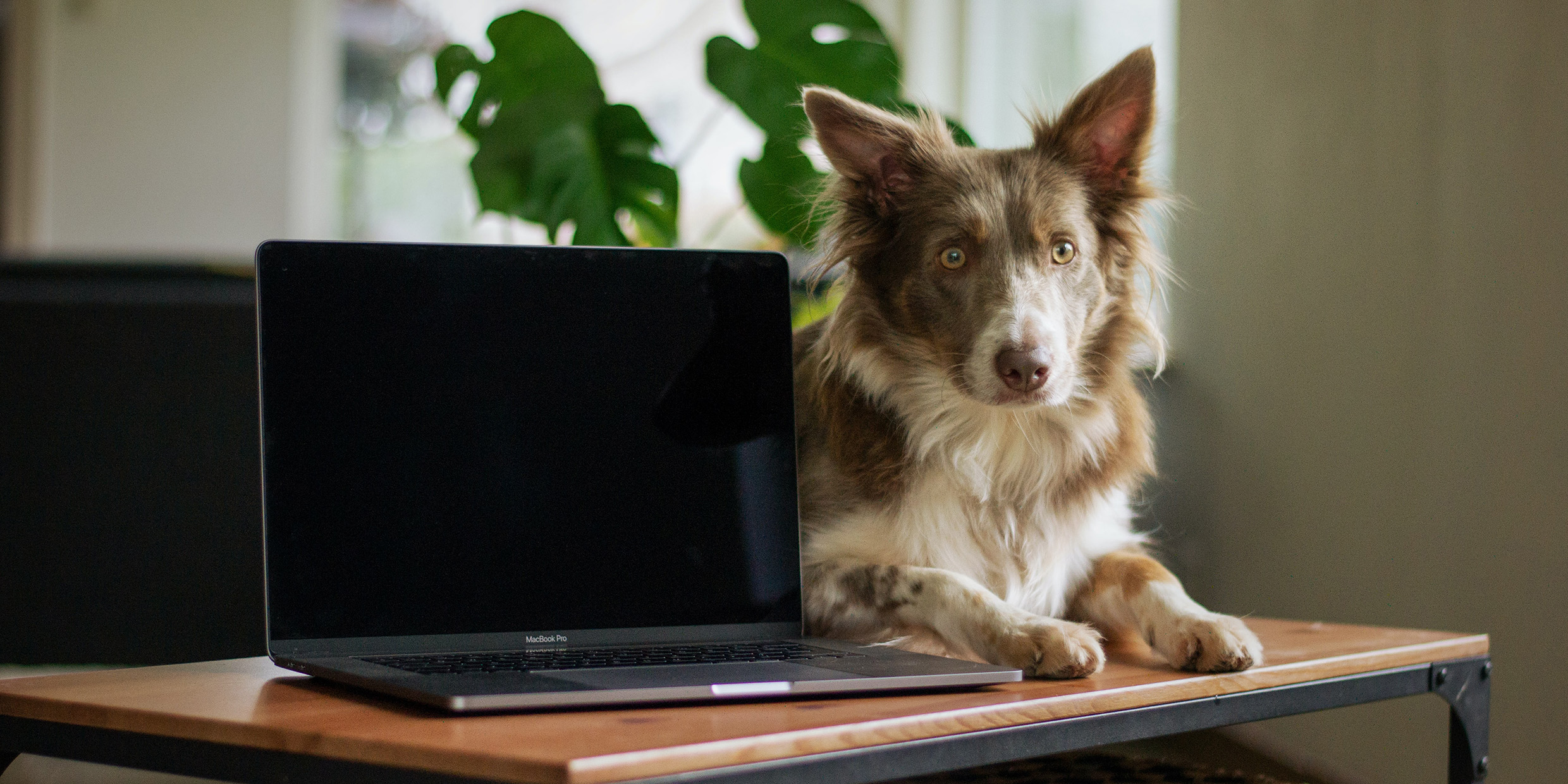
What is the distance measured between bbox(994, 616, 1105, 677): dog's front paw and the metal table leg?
491 mm

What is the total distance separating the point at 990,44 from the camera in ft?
18.8

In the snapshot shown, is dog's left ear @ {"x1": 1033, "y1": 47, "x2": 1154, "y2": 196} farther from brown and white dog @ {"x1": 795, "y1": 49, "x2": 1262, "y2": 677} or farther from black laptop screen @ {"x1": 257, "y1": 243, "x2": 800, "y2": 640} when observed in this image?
black laptop screen @ {"x1": 257, "y1": 243, "x2": 800, "y2": 640}

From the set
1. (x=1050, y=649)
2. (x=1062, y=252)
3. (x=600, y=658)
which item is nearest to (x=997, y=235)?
(x=1062, y=252)

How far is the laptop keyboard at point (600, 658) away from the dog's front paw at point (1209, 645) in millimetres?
326

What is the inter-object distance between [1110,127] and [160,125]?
6048 mm

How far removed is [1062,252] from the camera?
1.48m

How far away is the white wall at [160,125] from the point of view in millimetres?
6281

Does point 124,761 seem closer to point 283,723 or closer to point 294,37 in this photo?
point 283,723

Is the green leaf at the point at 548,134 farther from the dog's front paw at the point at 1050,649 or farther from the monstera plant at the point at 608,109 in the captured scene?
the dog's front paw at the point at 1050,649

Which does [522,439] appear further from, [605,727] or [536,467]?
[605,727]

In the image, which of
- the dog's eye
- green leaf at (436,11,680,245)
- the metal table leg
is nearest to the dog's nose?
the dog's eye

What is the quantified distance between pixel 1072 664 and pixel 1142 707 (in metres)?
0.08

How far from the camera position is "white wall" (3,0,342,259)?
20.6 ft

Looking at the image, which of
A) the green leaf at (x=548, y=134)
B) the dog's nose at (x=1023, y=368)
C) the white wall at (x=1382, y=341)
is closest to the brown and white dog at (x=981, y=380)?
the dog's nose at (x=1023, y=368)
